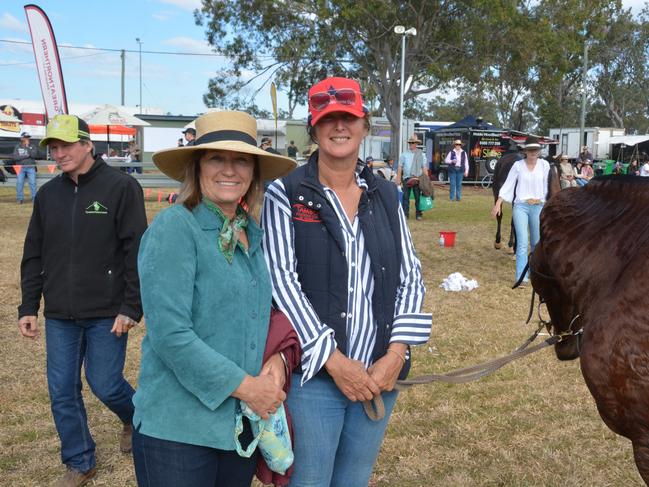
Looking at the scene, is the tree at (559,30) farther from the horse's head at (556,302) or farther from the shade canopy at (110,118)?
the horse's head at (556,302)

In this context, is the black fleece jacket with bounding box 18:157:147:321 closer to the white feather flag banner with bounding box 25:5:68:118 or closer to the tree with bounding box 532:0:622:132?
the white feather flag banner with bounding box 25:5:68:118

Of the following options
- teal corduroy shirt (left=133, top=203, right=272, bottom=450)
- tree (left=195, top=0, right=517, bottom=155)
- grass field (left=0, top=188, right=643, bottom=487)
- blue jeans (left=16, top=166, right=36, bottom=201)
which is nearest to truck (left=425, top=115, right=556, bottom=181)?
tree (left=195, top=0, right=517, bottom=155)

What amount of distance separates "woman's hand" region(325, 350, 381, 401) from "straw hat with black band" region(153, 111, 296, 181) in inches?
27.3

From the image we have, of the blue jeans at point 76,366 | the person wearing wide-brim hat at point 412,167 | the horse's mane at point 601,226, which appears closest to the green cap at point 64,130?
the blue jeans at point 76,366

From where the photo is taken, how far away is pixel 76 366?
11.0 feet

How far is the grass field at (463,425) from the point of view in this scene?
365 centimetres

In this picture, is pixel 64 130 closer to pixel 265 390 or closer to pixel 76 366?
pixel 76 366

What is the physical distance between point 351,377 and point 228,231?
0.63m

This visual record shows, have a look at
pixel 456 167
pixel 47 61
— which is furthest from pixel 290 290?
pixel 456 167

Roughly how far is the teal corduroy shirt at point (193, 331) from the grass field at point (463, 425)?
6.46 ft

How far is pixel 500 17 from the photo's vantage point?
2372cm

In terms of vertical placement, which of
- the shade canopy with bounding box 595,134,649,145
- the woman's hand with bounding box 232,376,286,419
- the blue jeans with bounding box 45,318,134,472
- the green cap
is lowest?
the blue jeans with bounding box 45,318,134,472

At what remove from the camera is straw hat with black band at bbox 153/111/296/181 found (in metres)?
1.97

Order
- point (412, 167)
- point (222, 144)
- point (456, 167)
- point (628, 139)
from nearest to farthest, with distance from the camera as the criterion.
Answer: point (222, 144)
point (412, 167)
point (456, 167)
point (628, 139)
